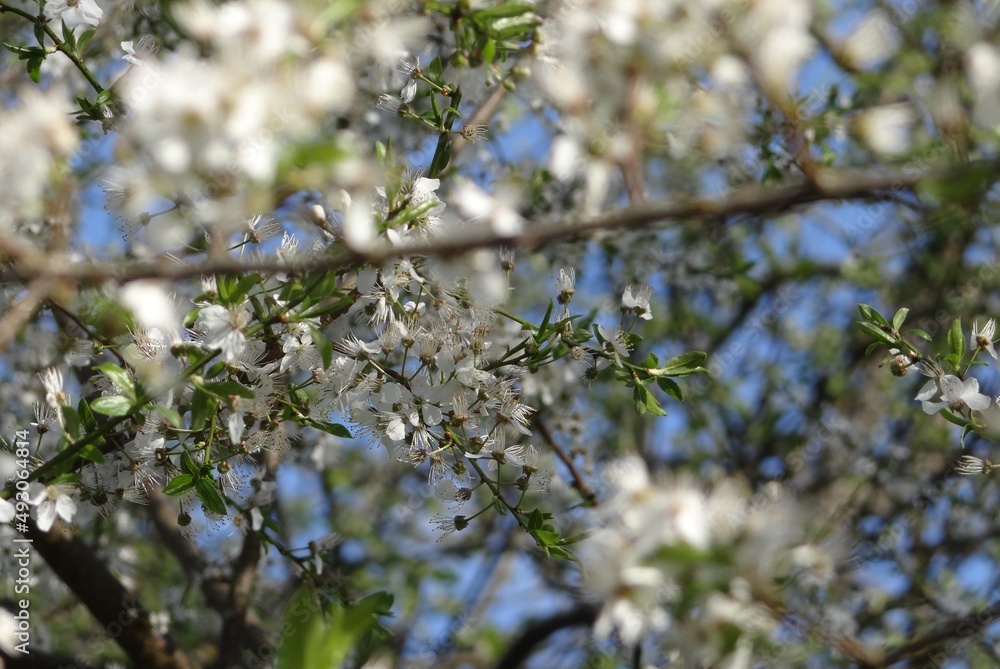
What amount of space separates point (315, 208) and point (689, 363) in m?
0.82

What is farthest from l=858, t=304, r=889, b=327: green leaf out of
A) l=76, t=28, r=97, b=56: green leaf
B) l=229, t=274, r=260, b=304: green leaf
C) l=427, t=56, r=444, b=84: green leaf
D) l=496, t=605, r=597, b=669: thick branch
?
l=496, t=605, r=597, b=669: thick branch

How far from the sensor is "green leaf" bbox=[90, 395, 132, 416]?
150 cm

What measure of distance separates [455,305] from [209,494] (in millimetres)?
609

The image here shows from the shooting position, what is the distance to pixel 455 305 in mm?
1884

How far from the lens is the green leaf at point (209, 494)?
1.70 meters

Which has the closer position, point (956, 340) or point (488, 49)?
point (488, 49)

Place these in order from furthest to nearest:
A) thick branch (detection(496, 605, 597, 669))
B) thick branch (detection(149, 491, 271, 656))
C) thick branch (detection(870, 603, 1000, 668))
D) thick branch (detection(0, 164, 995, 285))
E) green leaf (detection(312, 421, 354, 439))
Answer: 1. thick branch (detection(496, 605, 597, 669))
2. thick branch (detection(149, 491, 271, 656))
3. green leaf (detection(312, 421, 354, 439))
4. thick branch (detection(870, 603, 1000, 668))
5. thick branch (detection(0, 164, 995, 285))

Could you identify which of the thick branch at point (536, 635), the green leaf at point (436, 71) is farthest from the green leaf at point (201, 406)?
the thick branch at point (536, 635)

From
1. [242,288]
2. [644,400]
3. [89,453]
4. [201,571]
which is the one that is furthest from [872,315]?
[201,571]

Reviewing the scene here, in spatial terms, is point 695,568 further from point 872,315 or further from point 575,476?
point 575,476

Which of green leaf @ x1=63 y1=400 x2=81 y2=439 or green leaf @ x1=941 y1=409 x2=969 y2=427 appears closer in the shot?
green leaf @ x1=63 y1=400 x2=81 y2=439

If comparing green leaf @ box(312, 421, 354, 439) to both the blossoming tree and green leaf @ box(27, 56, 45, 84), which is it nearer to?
the blossoming tree

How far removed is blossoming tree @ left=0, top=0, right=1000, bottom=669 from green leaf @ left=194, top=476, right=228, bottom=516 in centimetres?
2

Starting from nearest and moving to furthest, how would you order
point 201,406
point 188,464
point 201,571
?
1. point 201,406
2. point 188,464
3. point 201,571
